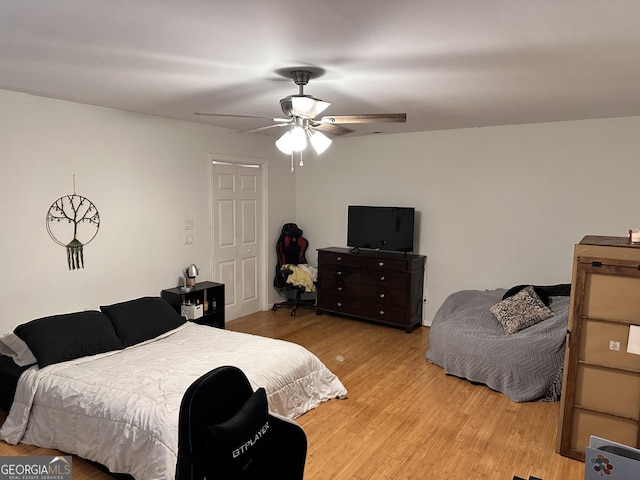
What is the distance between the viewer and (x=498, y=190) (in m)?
5.26

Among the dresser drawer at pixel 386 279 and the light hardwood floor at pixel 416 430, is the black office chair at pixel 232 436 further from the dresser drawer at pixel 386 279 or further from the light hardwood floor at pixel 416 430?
the dresser drawer at pixel 386 279

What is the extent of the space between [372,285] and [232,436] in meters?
4.26

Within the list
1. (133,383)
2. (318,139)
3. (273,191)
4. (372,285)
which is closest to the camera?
(133,383)

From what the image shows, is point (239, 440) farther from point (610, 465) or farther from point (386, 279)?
point (386, 279)

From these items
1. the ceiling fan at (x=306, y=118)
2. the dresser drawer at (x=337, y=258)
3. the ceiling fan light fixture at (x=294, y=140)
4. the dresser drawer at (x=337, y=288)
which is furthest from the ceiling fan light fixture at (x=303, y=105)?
the dresser drawer at (x=337, y=288)

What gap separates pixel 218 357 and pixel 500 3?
2899mm

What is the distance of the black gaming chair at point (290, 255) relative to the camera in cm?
647

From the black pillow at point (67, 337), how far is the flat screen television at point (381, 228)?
3.30 meters

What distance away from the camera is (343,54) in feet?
8.34

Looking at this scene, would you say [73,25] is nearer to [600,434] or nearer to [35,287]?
[35,287]

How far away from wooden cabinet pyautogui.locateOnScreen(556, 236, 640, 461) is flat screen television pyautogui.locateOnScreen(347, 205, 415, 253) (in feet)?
9.28

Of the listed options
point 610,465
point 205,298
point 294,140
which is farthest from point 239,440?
point 205,298

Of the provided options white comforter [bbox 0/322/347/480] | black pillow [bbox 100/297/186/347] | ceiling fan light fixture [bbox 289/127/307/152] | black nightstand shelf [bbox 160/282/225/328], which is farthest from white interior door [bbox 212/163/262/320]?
ceiling fan light fixture [bbox 289/127/307/152]

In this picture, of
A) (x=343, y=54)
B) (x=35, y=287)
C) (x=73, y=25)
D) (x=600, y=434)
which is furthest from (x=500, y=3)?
(x=35, y=287)
